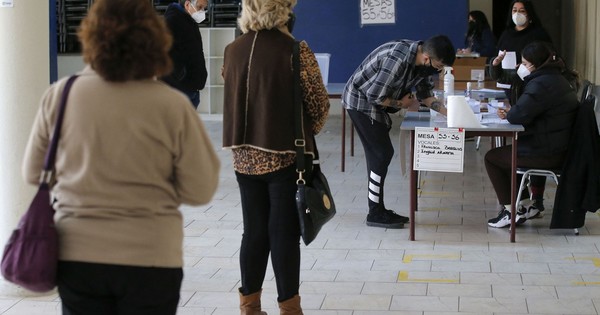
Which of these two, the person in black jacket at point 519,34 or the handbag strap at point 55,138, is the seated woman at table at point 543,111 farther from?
the handbag strap at point 55,138

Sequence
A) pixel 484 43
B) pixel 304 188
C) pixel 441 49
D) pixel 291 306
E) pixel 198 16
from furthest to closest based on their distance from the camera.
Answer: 1. pixel 484 43
2. pixel 198 16
3. pixel 441 49
4. pixel 291 306
5. pixel 304 188

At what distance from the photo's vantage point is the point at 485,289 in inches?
192

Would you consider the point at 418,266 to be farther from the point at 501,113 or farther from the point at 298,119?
the point at 298,119

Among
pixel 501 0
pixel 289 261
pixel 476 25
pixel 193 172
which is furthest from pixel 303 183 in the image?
pixel 501 0

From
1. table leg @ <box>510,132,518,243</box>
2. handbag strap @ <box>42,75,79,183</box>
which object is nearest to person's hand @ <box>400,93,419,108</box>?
table leg @ <box>510,132,518,243</box>

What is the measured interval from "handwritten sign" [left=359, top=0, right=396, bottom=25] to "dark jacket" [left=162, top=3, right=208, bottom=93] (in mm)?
6823

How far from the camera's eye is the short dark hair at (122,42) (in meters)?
2.48

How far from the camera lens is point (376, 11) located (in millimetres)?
12914

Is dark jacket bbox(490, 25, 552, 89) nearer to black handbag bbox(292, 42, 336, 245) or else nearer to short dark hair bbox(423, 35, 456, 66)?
short dark hair bbox(423, 35, 456, 66)

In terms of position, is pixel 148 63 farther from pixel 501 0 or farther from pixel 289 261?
pixel 501 0

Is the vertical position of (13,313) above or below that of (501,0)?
below

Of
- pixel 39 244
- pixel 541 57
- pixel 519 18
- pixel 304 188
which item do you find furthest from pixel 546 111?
pixel 39 244

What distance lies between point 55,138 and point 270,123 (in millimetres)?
1520

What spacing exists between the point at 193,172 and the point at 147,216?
17 cm
